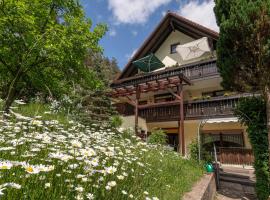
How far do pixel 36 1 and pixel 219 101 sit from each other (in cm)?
1221

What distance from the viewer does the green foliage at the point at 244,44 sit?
710 centimetres

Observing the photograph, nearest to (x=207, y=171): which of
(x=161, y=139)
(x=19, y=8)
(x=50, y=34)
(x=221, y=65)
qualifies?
(x=161, y=139)

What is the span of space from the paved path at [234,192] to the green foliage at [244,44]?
13.6ft

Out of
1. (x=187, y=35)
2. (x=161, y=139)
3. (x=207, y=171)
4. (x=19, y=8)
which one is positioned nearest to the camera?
(x=19, y=8)

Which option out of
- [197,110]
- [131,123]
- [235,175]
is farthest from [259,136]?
[131,123]

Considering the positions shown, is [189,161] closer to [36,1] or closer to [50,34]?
[50,34]

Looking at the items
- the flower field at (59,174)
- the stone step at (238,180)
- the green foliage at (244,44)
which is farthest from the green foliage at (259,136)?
the flower field at (59,174)

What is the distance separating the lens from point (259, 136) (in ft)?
25.7

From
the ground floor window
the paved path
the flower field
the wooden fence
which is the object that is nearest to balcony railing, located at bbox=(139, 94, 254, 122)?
the ground floor window

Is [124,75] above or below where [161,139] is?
above

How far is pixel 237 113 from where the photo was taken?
27.8 feet

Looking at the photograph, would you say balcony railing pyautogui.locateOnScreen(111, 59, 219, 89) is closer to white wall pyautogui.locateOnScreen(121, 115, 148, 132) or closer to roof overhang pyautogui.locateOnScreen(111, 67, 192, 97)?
roof overhang pyautogui.locateOnScreen(111, 67, 192, 97)

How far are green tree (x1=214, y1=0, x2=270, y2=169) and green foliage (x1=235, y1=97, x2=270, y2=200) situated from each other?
549mm

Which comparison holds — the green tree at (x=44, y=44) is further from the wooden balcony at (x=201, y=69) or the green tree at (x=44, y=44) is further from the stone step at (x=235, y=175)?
the wooden balcony at (x=201, y=69)
